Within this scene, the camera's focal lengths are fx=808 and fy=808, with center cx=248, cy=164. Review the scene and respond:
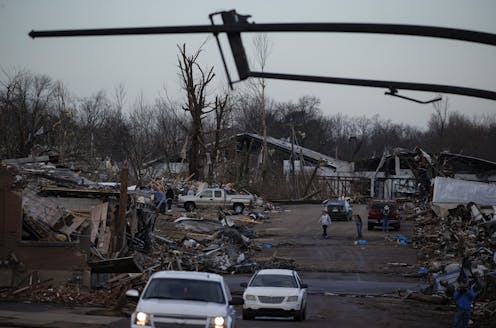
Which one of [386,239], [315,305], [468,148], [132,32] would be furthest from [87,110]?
[132,32]

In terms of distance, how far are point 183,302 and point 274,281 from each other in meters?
9.22

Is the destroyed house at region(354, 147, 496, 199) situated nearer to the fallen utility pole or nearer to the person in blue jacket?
the person in blue jacket

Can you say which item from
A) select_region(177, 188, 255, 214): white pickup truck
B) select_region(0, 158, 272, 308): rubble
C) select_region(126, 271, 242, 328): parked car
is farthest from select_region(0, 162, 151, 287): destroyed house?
select_region(177, 188, 255, 214): white pickup truck

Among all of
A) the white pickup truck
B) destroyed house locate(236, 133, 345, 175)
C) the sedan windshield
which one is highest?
destroyed house locate(236, 133, 345, 175)

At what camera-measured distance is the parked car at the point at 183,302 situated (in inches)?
539

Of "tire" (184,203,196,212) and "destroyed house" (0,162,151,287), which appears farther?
"tire" (184,203,196,212)

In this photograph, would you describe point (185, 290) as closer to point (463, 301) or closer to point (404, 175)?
point (463, 301)

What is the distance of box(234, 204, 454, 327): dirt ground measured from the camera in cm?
2366

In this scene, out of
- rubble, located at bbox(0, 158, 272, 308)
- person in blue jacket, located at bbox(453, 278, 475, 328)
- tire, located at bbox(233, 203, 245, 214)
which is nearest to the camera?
person in blue jacket, located at bbox(453, 278, 475, 328)

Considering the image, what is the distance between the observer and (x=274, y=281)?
76.2 ft

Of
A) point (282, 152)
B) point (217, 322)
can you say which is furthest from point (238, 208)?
point (217, 322)

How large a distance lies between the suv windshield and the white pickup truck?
46.9 meters

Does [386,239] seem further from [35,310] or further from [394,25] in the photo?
[394,25]

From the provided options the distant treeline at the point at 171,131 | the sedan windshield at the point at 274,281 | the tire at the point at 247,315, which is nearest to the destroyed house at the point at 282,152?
the distant treeline at the point at 171,131
